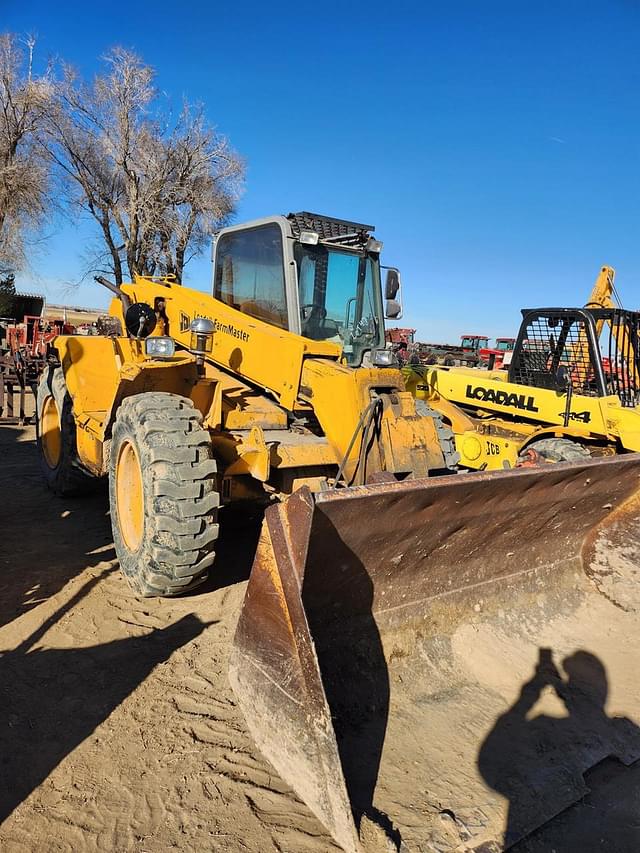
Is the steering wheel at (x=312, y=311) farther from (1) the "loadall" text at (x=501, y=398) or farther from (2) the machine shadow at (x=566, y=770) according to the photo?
(1) the "loadall" text at (x=501, y=398)

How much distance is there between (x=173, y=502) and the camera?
12.7 feet

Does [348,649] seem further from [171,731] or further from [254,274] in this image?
[254,274]

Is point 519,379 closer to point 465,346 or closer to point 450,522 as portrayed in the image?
point 450,522

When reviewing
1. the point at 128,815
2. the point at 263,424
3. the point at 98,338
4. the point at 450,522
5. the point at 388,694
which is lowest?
the point at 128,815

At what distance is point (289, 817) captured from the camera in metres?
2.48

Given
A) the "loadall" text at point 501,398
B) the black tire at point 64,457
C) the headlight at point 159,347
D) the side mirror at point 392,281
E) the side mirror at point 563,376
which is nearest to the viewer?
the headlight at point 159,347

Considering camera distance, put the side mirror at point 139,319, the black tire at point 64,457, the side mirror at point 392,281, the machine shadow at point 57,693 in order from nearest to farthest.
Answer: the machine shadow at point 57,693
the side mirror at point 392,281
the side mirror at point 139,319
the black tire at point 64,457

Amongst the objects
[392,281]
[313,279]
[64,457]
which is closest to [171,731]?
[313,279]

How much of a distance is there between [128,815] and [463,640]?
196 centimetres

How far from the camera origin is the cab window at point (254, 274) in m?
5.19

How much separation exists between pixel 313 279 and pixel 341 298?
0.35 meters

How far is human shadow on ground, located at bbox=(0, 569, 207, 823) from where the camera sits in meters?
2.71

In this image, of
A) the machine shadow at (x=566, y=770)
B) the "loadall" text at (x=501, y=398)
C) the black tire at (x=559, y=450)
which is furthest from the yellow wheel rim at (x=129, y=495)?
the "loadall" text at (x=501, y=398)

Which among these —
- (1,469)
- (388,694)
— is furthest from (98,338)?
(388,694)
